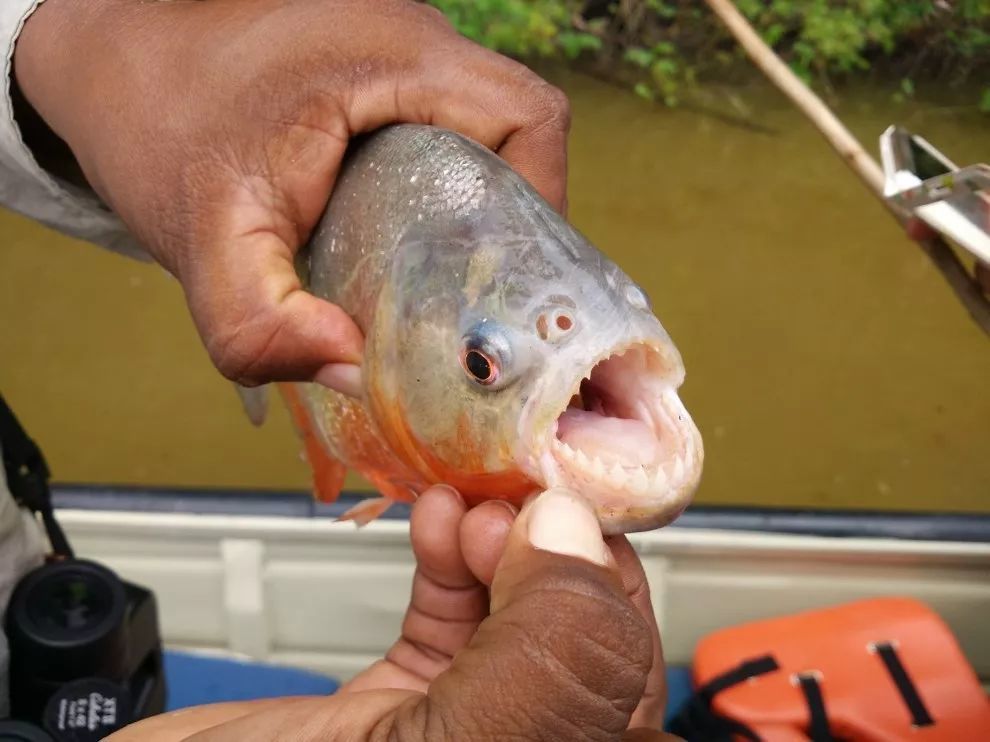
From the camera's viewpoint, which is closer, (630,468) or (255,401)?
(630,468)

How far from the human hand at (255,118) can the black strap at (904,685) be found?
140 centimetres

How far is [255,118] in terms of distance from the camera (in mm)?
1249

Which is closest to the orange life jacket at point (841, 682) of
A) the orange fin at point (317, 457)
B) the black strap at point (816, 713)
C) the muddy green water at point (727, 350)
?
the black strap at point (816, 713)

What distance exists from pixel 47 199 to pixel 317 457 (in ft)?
1.97

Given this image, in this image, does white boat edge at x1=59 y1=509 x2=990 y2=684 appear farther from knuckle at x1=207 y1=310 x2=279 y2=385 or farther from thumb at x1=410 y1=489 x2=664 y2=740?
thumb at x1=410 y1=489 x2=664 y2=740

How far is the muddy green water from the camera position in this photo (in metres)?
4.18

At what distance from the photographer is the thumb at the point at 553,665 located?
0.82 metres

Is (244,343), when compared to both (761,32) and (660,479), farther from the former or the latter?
(761,32)

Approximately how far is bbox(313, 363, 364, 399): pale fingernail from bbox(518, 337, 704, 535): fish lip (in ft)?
0.96

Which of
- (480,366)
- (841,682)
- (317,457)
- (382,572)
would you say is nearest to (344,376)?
(480,366)

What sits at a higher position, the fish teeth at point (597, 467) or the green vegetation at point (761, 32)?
the fish teeth at point (597, 467)

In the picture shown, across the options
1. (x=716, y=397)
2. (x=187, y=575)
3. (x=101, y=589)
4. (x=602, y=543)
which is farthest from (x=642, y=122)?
(x=602, y=543)

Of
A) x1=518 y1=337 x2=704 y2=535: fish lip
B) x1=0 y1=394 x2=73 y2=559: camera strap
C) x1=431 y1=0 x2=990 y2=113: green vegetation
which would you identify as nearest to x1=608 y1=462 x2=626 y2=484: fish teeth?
x1=518 y1=337 x2=704 y2=535: fish lip

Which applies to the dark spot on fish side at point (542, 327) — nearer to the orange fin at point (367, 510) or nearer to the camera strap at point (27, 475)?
the orange fin at point (367, 510)
